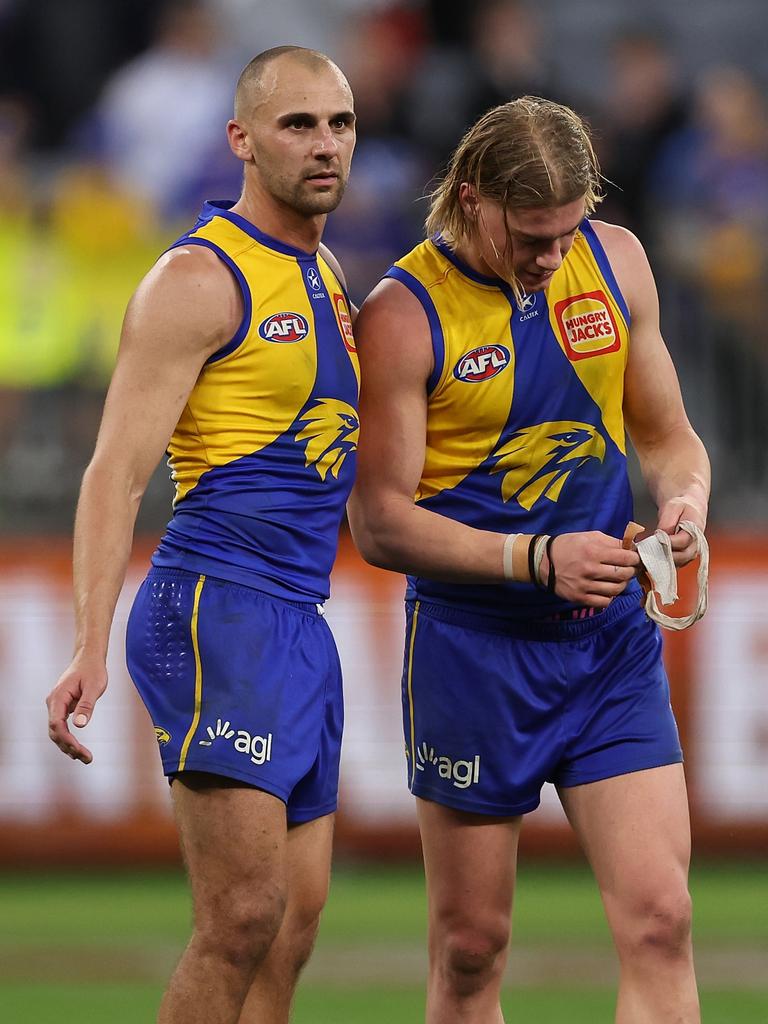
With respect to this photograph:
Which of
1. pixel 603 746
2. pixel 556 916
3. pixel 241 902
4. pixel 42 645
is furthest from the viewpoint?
pixel 42 645

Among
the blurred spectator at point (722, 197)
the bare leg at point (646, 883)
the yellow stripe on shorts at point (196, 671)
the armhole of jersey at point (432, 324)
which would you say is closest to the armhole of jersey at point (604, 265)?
the armhole of jersey at point (432, 324)

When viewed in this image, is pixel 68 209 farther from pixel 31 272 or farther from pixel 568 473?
pixel 568 473

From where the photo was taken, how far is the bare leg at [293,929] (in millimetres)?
4754

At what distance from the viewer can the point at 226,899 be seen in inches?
176

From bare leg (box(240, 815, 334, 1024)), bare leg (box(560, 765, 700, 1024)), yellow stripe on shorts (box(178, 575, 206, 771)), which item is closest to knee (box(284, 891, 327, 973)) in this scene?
bare leg (box(240, 815, 334, 1024))

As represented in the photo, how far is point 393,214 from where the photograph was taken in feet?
34.2

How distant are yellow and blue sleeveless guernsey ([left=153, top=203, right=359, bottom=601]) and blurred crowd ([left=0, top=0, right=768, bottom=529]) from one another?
185 inches

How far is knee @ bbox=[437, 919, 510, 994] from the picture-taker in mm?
4918

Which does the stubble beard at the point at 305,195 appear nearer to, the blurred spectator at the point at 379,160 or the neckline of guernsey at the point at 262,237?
the neckline of guernsey at the point at 262,237

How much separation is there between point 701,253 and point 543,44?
2.75 m

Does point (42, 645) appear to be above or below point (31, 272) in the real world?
below

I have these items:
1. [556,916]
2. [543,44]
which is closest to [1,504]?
[556,916]

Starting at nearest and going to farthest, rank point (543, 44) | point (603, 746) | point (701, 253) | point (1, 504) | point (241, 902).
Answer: point (241, 902) < point (603, 746) < point (1, 504) < point (701, 253) < point (543, 44)

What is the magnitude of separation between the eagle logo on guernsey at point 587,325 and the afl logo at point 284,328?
27.8 inches
